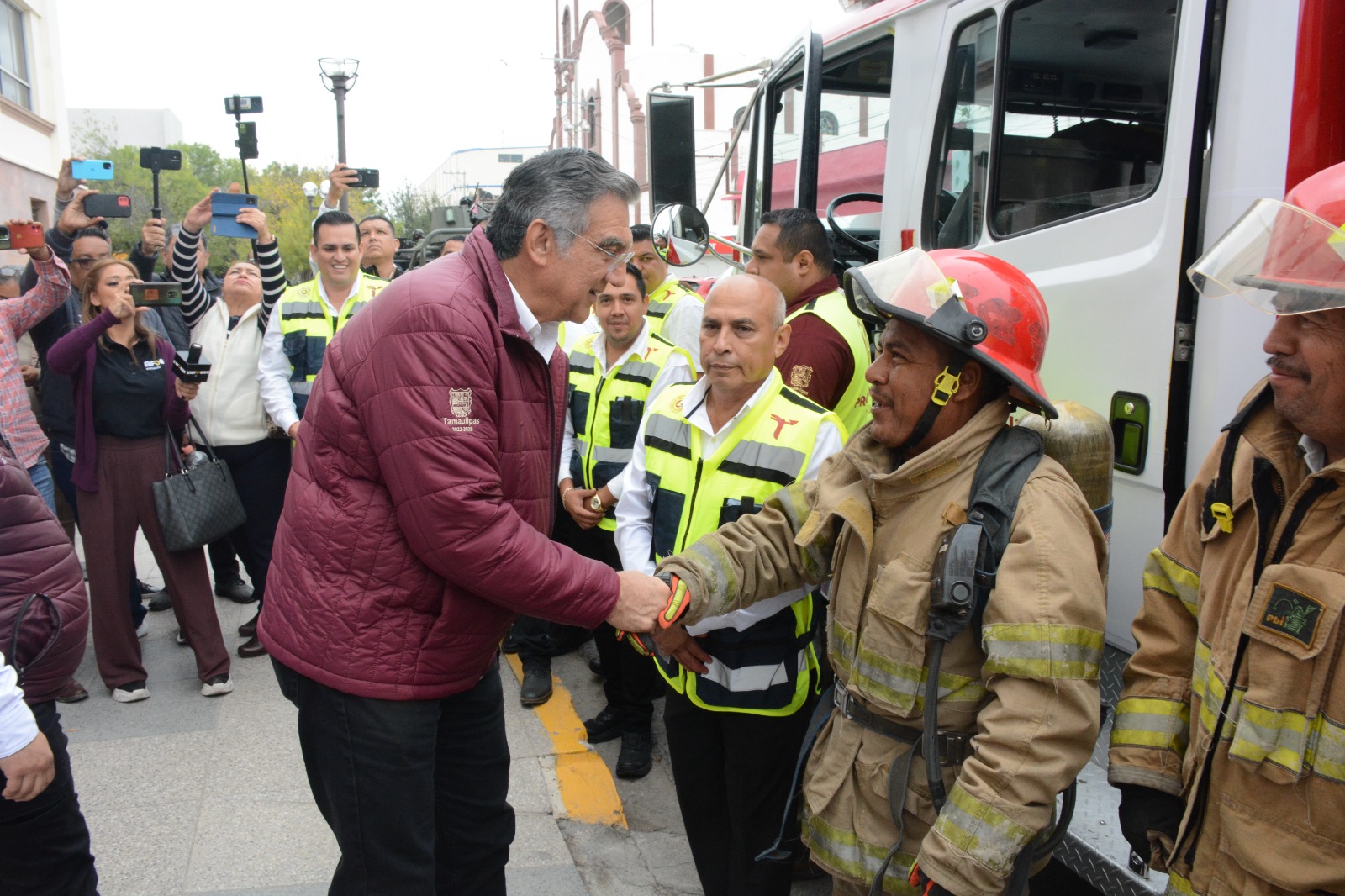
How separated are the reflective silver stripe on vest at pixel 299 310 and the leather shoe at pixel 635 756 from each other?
2.57 metres

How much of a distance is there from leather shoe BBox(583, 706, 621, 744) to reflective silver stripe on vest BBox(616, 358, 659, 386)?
142 centimetres

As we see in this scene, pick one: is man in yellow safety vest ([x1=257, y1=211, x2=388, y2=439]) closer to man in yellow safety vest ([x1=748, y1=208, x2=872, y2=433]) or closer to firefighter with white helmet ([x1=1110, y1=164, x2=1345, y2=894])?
man in yellow safety vest ([x1=748, y1=208, x2=872, y2=433])

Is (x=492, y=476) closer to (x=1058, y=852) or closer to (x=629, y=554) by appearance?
(x=629, y=554)

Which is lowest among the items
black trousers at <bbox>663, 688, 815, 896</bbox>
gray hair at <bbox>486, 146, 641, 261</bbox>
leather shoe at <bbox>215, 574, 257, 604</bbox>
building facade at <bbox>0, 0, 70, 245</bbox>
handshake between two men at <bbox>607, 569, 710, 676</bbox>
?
leather shoe at <bbox>215, 574, 257, 604</bbox>

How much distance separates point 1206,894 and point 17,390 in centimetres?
482

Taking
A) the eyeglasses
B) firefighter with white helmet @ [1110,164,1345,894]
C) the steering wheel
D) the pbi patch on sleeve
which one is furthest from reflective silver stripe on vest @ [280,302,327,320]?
the pbi patch on sleeve

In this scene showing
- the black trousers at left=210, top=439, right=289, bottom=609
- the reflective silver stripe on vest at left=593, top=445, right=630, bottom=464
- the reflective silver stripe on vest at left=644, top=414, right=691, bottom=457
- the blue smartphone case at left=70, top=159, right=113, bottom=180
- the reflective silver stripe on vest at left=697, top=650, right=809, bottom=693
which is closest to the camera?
the reflective silver stripe on vest at left=697, top=650, right=809, bottom=693

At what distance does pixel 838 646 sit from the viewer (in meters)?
2.06

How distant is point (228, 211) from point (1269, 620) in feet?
18.3

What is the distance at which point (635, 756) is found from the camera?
3.95 m

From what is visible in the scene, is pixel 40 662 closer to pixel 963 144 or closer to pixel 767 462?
pixel 767 462

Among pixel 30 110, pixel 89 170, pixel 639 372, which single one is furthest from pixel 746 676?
pixel 30 110

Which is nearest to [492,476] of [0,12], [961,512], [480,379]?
[480,379]

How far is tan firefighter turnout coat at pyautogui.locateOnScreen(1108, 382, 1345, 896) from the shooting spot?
1449 mm
